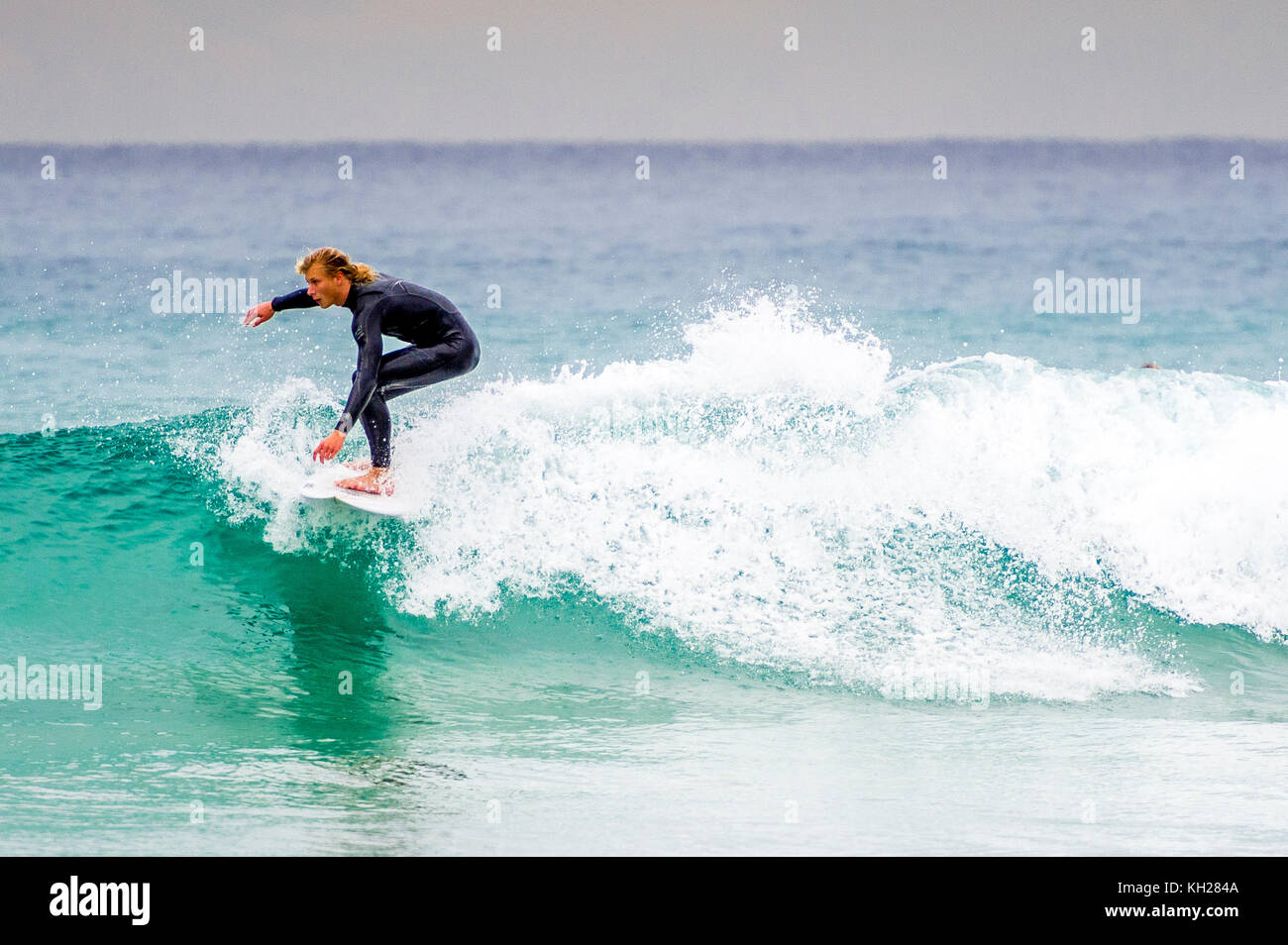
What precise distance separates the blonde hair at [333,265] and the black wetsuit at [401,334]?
0.04m

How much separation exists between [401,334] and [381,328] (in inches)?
5.9

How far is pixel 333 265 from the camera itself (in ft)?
18.7

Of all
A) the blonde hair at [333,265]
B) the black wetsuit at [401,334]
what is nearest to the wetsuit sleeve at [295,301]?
the black wetsuit at [401,334]

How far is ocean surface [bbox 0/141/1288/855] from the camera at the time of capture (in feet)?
13.7

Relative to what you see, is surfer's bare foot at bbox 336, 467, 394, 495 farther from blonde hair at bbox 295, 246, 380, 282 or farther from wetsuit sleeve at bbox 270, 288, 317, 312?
blonde hair at bbox 295, 246, 380, 282

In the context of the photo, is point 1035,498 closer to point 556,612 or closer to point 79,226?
point 556,612

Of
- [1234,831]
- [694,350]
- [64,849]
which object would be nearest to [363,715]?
[64,849]

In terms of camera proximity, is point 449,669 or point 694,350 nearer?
point 449,669

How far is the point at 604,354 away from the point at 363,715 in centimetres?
898

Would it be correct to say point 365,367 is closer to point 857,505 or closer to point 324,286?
point 324,286

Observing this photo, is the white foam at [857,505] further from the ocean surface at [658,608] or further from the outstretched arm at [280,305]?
the outstretched arm at [280,305]

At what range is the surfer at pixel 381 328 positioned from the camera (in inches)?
224

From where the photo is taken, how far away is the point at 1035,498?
26.0ft

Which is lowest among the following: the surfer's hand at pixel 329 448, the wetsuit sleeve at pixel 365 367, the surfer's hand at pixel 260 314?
the surfer's hand at pixel 329 448
